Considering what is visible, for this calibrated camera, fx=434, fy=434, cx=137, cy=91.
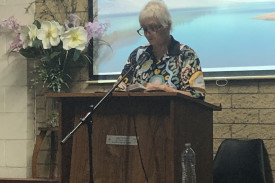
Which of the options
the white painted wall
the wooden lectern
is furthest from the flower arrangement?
the wooden lectern

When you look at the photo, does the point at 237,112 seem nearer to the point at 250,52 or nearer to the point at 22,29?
the point at 250,52

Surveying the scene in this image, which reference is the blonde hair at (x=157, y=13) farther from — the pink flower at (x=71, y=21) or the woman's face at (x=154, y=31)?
the pink flower at (x=71, y=21)

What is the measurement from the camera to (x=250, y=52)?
3.13 m

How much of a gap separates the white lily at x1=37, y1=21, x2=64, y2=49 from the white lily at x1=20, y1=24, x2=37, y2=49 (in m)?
0.06

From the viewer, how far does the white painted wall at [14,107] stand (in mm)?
3711

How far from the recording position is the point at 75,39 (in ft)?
10.9

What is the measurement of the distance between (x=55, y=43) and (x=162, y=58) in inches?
47.0

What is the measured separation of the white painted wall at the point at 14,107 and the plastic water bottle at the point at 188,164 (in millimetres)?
2122

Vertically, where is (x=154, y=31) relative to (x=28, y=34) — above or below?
below

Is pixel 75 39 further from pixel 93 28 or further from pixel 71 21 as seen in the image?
pixel 71 21

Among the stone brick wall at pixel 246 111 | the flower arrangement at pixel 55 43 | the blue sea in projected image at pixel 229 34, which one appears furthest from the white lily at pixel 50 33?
the stone brick wall at pixel 246 111

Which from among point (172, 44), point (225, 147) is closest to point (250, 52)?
point (225, 147)

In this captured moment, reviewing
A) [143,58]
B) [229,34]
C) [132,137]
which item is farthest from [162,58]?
[229,34]

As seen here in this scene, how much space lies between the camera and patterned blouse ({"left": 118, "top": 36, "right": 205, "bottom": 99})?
7.39ft
